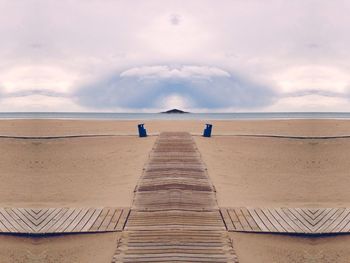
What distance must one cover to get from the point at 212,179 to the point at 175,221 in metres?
4.61

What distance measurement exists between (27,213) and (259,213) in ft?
20.8

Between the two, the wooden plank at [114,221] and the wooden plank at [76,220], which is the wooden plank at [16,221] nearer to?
the wooden plank at [76,220]

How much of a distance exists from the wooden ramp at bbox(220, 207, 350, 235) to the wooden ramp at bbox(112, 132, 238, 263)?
1.57ft

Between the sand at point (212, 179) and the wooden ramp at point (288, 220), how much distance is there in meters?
0.26

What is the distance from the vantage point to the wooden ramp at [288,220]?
8.87 metres

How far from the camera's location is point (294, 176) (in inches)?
601

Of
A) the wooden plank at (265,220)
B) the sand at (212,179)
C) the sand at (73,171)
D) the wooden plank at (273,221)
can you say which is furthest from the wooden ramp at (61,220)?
the wooden plank at (273,221)

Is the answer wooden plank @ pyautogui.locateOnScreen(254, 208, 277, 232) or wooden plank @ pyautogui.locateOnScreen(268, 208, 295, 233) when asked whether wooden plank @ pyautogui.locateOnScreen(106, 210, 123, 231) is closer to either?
wooden plank @ pyautogui.locateOnScreen(254, 208, 277, 232)

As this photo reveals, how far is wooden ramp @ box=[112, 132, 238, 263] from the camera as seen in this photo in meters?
7.29

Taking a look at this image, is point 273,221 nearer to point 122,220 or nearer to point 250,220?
point 250,220

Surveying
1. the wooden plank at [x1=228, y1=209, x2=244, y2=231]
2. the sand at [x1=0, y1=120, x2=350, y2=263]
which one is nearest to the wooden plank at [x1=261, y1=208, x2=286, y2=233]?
the sand at [x1=0, y1=120, x2=350, y2=263]

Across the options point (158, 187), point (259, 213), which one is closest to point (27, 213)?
point (158, 187)

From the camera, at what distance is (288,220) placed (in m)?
9.50

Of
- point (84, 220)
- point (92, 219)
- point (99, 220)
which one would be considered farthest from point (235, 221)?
point (84, 220)
